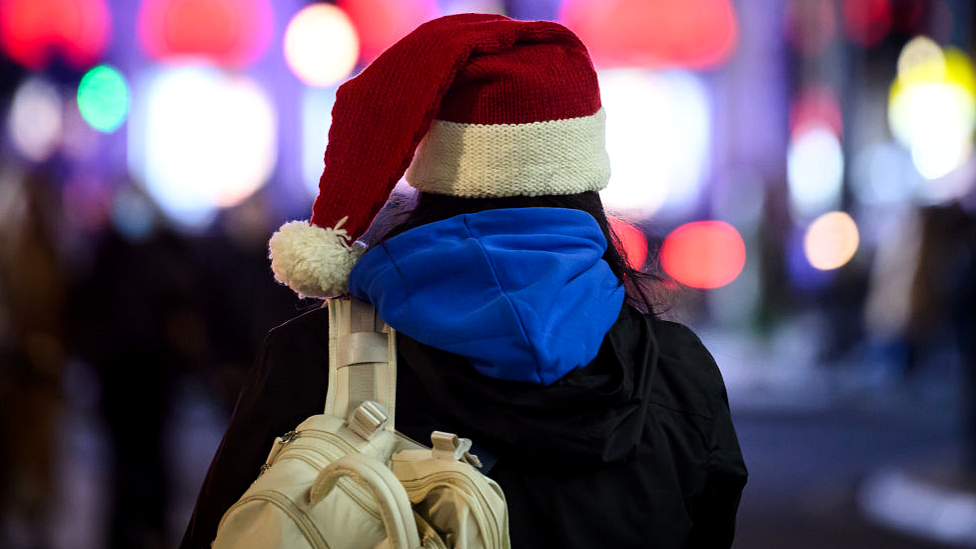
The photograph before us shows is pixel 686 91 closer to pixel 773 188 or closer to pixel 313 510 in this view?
pixel 773 188

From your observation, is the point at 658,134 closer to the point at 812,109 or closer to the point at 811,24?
the point at 812,109

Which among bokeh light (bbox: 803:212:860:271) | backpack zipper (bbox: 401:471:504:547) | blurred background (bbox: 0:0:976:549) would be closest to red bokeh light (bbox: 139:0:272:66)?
blurred background (bbox: 0:0:976:549)

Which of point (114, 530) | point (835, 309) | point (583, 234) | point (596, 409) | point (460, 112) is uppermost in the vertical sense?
point (460, 112)

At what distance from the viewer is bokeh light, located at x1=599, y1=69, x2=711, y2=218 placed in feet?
48.5

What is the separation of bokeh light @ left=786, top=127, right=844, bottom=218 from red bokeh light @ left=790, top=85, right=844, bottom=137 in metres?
0.11

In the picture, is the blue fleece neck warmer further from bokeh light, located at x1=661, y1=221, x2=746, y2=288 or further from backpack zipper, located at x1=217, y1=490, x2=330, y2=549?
bokeh light, located at x1=661, y1=221, x2=746, y2=288

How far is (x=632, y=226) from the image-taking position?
2.06 m

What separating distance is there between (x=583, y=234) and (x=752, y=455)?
22.5 ft

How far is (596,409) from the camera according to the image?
160 cm

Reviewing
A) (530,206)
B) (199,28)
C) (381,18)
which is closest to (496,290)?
(530,206)

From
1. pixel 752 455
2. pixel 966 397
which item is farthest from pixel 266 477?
pixel 752 455

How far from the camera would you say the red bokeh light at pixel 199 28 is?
10.3 m

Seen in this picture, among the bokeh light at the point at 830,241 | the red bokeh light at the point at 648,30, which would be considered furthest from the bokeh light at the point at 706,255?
the red bokeh light at the point at 648,30

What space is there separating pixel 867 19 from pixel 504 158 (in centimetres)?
1433
